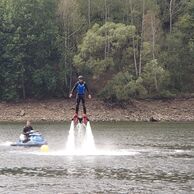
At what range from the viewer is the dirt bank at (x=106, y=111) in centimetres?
8600

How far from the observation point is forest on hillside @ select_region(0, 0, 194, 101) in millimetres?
93188

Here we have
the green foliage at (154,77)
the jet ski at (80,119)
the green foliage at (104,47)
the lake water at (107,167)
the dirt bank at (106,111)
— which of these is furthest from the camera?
the green foliage at (104,47)

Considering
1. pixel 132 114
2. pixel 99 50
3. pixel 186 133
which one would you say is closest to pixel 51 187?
pixel 186 133

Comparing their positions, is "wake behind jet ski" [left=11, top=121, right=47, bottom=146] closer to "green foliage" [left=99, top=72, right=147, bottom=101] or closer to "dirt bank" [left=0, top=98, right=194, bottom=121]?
"dirt bank" [left=0, top=98, right=194, bottom=121]

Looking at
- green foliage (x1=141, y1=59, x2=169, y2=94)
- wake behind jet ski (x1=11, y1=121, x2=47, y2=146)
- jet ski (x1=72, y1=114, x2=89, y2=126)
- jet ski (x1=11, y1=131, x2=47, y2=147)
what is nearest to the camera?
jet ski (x1=72, y1=114, x2=89, y2=126)

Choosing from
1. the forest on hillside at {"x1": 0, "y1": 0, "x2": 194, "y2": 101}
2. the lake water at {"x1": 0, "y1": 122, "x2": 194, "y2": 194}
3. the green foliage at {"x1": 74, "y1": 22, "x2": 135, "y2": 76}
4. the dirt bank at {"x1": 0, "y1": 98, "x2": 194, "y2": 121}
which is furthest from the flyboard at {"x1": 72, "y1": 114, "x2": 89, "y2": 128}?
the green foliage at {"x1": 74, "y1": 22, "x2": 135, "y2": 76}

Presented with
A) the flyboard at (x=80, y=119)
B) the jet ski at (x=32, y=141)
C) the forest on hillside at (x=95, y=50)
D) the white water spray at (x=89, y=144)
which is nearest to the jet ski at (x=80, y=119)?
the flyboard at (x=80, y=119)

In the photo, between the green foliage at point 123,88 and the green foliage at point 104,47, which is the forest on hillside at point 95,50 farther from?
the green foliage at point 123,88

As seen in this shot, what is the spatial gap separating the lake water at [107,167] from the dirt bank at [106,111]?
88.6 feet

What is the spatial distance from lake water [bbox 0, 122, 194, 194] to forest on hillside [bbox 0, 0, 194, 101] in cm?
3591

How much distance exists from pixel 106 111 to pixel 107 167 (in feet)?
171

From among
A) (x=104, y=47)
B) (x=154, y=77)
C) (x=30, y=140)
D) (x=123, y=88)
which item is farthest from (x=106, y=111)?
(x=30, y=140)

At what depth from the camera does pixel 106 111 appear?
88.8 m

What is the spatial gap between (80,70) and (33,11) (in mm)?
14094
